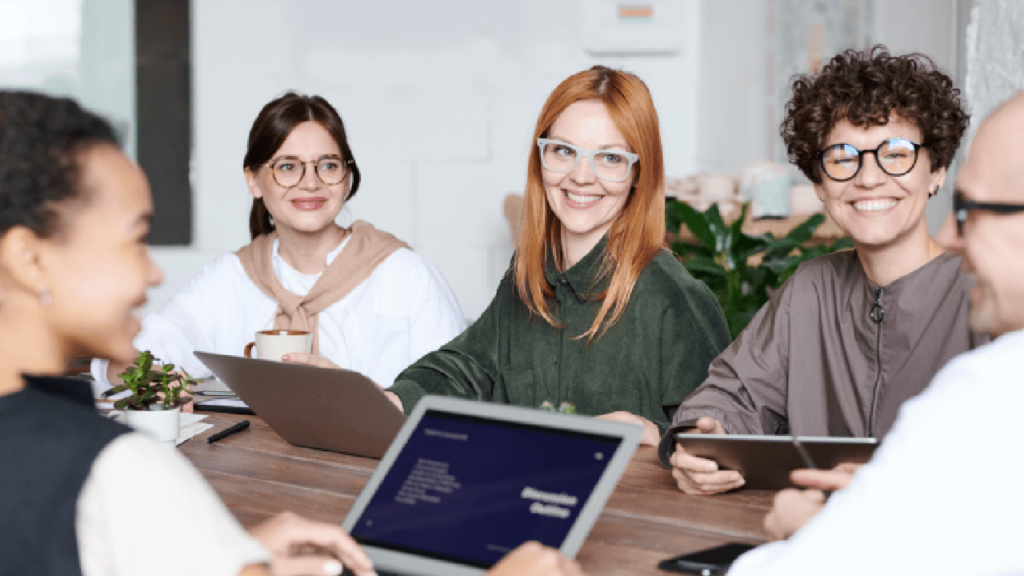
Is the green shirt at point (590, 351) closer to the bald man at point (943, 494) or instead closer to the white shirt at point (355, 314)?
the white shirt at point (355, 314)

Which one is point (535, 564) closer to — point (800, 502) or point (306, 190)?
point (800, 502)

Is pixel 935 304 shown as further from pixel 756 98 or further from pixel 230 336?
pixel 756 98

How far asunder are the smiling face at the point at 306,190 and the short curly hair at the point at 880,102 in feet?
4.37

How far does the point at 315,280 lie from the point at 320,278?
7cm

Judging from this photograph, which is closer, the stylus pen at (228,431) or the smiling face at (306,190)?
the stylus pen at (228,431)

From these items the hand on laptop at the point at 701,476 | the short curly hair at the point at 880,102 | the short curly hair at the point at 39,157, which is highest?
the short curly hair at the point at 880,102

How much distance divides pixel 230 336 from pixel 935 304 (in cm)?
188

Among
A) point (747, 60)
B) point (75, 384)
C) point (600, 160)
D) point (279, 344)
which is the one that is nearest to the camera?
point (75, 384)

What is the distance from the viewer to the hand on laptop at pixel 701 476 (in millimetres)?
1354

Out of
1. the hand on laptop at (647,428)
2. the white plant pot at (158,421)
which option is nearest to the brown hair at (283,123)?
the white plant pot at (158,421)

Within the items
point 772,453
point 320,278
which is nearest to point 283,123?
point 320,278

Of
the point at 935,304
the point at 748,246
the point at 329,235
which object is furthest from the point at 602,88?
the point at 748,246

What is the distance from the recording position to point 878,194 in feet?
5.54

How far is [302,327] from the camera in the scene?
2.64 metres
